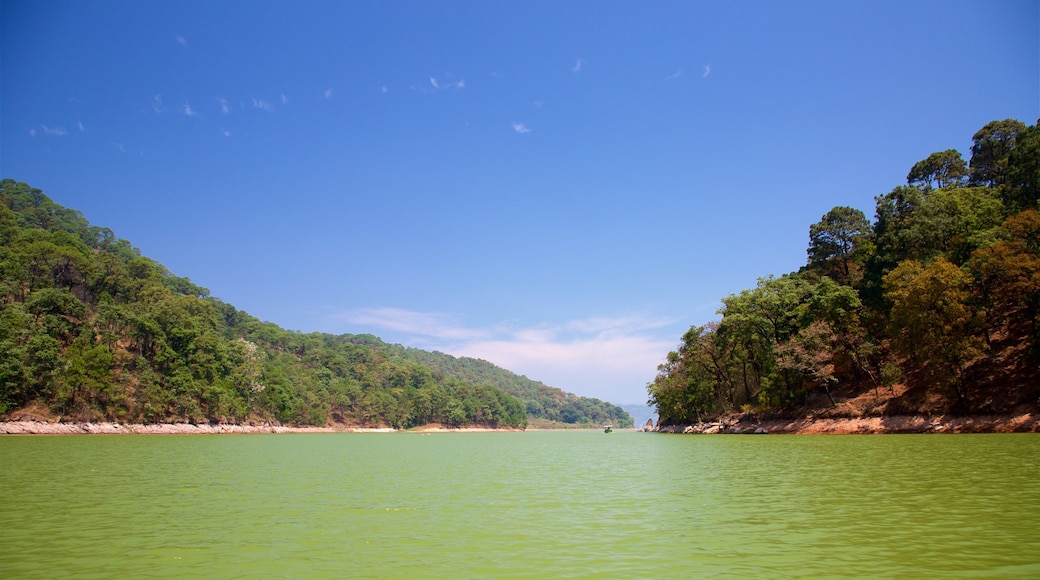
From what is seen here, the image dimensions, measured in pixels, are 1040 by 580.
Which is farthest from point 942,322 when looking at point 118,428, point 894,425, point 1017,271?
point 118,428

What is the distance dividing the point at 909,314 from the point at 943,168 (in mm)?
54992

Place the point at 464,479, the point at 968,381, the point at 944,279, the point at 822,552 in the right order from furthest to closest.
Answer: the point at 968,381
the point at 944,279
the point at 464,479
the point at 822,552

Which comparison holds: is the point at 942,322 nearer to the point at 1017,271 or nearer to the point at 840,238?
the point at 1017,271

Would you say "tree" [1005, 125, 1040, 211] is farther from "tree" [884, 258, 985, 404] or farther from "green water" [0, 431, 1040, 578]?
"green water" [0, 431, 1040, 578]

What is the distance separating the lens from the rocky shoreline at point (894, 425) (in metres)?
41.6

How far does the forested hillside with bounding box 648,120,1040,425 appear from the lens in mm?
45281

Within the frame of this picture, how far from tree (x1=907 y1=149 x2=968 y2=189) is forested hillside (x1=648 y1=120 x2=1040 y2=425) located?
16 cm

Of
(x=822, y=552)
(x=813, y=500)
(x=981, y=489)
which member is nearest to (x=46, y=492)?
(x=822, y=552)

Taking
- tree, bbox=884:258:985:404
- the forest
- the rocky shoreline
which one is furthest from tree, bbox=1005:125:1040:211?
the forest

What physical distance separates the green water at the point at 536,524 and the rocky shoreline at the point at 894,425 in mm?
22957

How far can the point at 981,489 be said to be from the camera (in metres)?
16.1

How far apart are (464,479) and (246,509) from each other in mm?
9686

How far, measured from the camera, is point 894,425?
166 feet

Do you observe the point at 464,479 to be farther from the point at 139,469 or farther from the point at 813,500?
the point at 139,469
